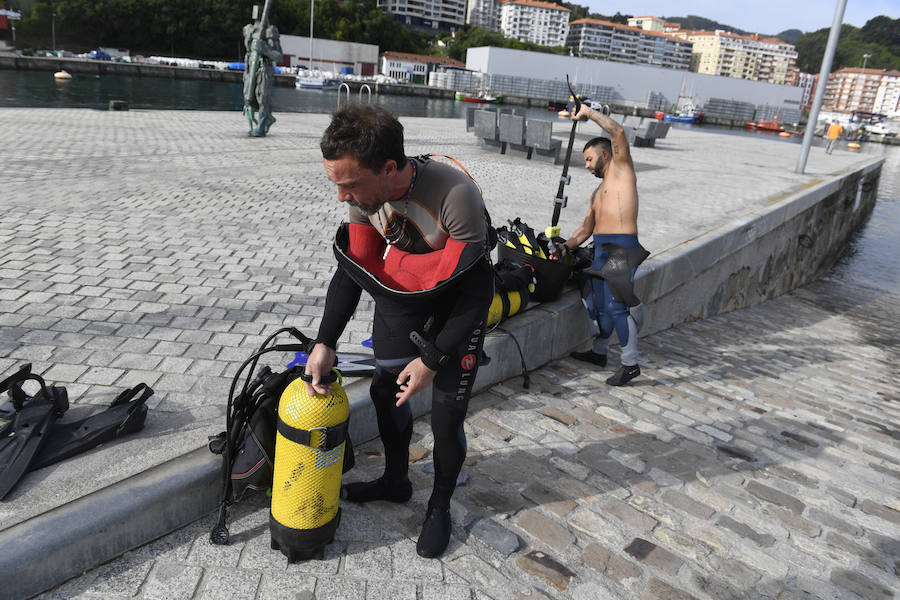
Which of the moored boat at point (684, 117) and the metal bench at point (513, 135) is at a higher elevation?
the moored boat at point (684, 117)

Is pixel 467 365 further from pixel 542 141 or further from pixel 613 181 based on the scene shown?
pixel 542 141

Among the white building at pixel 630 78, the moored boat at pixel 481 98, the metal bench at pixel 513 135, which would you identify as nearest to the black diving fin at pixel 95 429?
the metal bench at pixel 513 135

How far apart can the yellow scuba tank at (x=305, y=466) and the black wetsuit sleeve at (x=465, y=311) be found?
1.51 ft

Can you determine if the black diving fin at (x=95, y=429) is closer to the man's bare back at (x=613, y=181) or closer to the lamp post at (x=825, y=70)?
the man's bare back at (x=613, y=181)

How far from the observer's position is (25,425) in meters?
2.90

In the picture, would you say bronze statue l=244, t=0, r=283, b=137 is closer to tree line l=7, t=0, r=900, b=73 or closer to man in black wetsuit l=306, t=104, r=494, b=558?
man in black wetsuit l=306, t=104, r=494, b=558

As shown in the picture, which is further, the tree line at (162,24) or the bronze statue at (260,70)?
the tree line at (162,24)

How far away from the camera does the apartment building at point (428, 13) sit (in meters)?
177

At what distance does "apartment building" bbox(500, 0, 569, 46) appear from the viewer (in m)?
193

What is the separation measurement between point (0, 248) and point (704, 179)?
43.4 feet

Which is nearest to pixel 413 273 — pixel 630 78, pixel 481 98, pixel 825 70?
pixel 825 70

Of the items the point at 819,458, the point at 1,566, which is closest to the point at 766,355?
the point at 819,458

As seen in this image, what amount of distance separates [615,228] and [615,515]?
252 cm

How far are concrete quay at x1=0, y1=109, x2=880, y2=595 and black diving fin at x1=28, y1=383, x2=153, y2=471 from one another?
0.22 feet
